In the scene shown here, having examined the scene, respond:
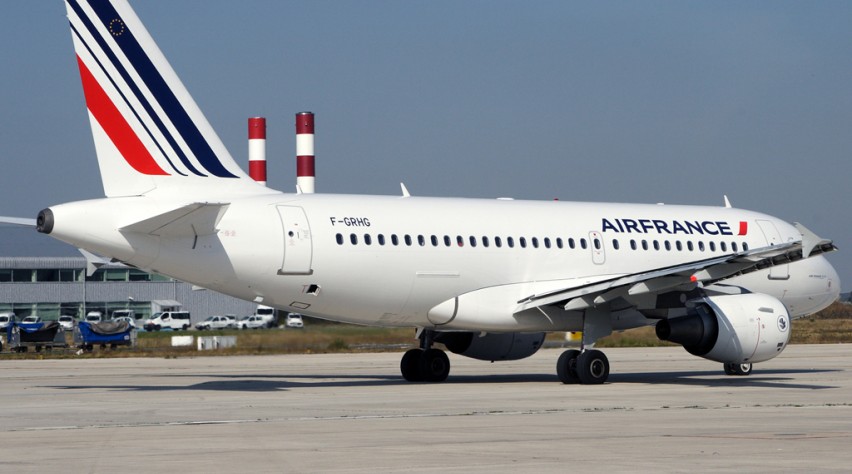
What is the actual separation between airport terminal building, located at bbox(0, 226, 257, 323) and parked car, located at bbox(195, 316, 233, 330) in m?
2.12

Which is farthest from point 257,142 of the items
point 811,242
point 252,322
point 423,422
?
point 423,422

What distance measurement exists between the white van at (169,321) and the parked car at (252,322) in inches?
178

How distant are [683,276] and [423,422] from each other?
29.3ft

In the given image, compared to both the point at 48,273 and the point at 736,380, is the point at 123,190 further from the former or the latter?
the point at 48,273

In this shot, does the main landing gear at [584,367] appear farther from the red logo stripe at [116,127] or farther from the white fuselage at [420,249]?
the red logo stripe at [116,127]

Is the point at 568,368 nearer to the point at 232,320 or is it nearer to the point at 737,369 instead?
the point at 737,369

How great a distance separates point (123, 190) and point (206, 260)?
1967 mm

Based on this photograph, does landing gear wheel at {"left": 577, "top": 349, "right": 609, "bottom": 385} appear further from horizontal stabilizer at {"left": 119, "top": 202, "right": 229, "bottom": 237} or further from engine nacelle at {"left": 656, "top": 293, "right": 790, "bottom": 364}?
horizontal stabilizer at {"left": 119, "top": 202, "right": 229, "bottom": 237}

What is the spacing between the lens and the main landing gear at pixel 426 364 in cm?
2842

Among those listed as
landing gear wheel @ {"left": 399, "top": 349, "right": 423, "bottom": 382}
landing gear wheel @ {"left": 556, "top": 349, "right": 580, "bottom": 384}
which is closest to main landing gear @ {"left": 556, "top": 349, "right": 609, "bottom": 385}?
landing gear wheel @ {"left": 556, "top": 349, "right": 580, "bottom": 384}

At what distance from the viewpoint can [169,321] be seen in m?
86.9

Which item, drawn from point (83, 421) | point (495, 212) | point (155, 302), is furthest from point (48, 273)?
point (83, 421)

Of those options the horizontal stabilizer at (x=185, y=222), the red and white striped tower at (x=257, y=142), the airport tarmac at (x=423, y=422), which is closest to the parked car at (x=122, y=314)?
the red and white striped tower at (x=257, y=142)

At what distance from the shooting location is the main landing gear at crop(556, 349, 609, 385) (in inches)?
1024
